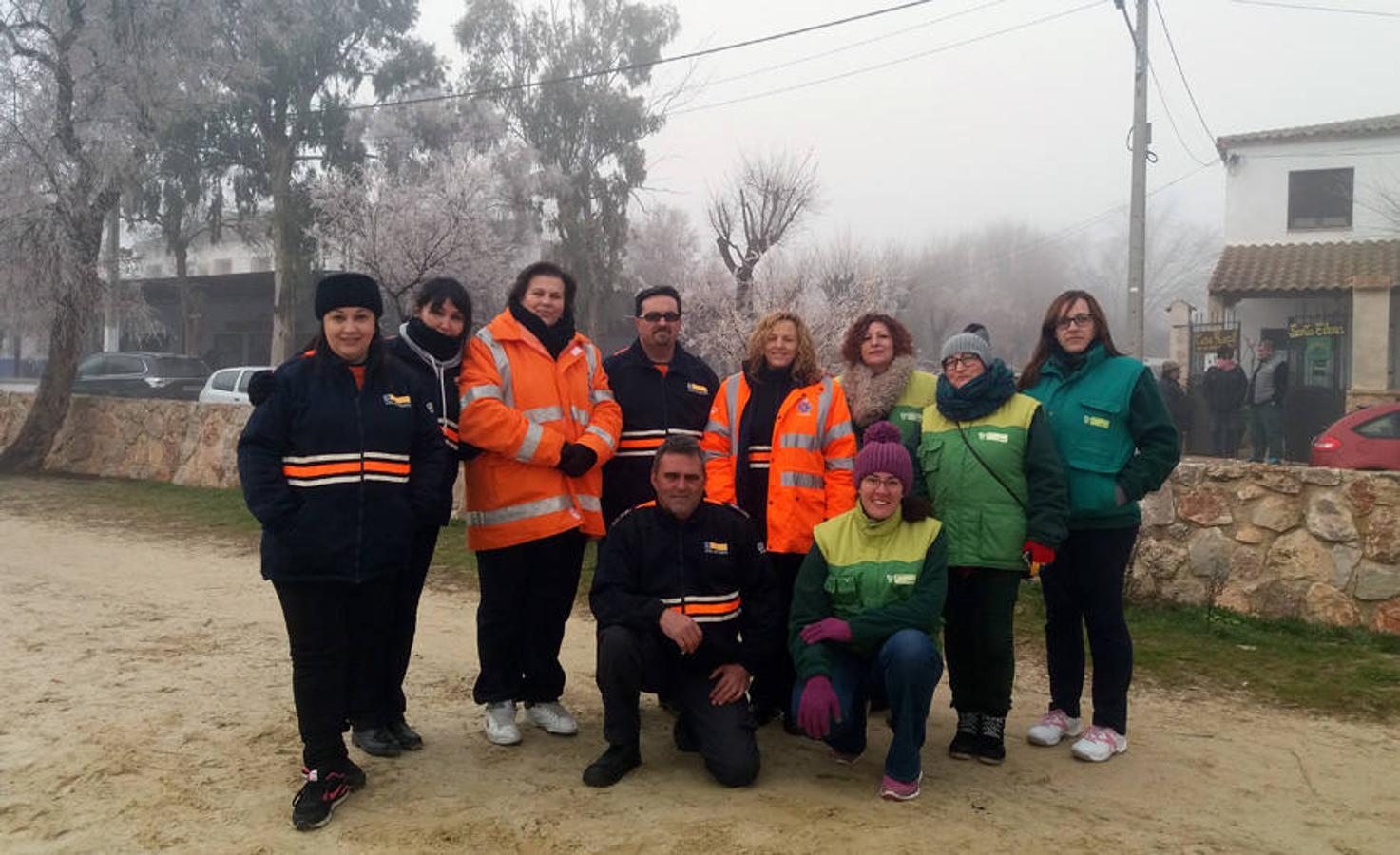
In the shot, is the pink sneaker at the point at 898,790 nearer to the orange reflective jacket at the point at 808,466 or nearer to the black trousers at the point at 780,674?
the black trousers at the point at 780,674

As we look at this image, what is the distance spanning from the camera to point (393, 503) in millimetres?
3703

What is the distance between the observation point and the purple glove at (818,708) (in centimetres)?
373

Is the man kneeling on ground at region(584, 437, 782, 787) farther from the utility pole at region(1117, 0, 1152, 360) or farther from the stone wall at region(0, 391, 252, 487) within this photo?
the utility pole at region(1117, 0, 1152, 360)

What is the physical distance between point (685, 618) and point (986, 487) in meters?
1.27

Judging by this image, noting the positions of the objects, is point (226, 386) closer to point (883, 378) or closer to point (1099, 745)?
point (883, 378)

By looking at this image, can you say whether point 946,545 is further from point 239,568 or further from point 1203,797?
point 239,568

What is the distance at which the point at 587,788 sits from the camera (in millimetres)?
3746

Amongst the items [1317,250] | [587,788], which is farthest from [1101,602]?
[1317,250]

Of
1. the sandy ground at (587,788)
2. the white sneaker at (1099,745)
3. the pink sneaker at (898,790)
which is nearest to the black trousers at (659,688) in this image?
the sandy ground at (587,788)

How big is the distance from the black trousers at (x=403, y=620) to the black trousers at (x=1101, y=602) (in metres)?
2.57

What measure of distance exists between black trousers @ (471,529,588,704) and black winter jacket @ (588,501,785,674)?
35cm

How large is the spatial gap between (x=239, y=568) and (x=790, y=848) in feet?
21.8

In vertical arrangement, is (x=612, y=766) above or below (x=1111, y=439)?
below

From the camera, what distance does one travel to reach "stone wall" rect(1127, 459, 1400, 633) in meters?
6.14
